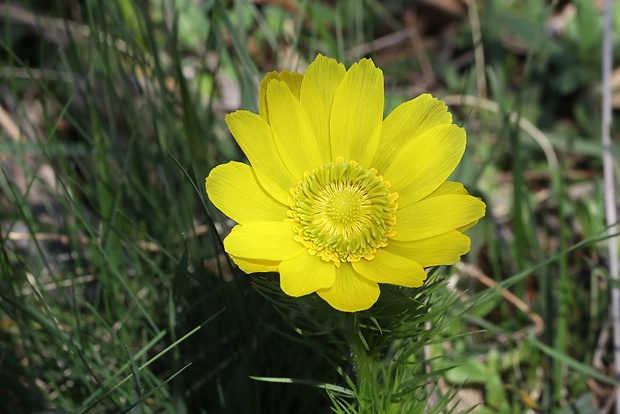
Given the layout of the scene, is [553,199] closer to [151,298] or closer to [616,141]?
[616,141]

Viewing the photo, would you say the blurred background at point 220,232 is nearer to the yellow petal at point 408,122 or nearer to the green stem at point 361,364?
the green stem at point 361,364

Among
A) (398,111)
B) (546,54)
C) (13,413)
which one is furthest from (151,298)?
(546,54)

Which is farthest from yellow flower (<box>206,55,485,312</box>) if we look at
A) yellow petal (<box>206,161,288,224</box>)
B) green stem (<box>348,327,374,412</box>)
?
green stem (<box>348,327,374,412</box>)

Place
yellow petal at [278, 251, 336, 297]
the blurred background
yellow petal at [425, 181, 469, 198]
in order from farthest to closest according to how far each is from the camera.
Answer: the blurred background, yellow petal at [425, 181, 469, 198], yellow petal at [278, 251, 336, 297]

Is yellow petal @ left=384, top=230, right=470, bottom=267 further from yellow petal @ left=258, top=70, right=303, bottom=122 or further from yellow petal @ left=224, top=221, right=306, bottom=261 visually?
yellow petal @ left=258, top=70, right=303, bottom=122

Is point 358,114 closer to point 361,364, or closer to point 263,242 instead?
point 263,242

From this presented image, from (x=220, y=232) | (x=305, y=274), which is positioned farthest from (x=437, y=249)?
(x=220, y=232)
